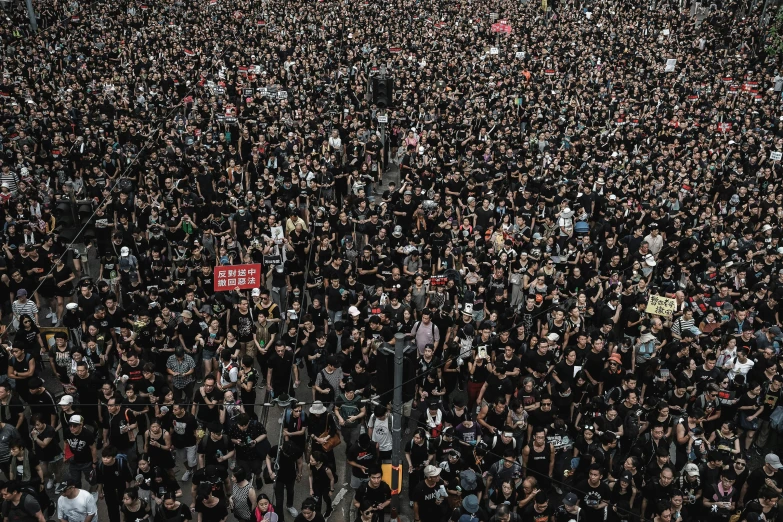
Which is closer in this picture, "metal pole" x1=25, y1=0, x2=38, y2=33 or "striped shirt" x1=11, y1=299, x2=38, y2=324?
"striped shirt" x1=11, y1=299, x2=38, y2=324

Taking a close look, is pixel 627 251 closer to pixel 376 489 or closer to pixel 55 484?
pixel 376 489

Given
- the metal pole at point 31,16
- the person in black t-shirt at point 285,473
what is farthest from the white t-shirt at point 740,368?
the metal pole at point 31,16

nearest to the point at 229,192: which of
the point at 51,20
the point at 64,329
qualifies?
the point at 64,329

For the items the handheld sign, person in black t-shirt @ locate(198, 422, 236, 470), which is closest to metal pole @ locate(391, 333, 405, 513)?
person in black t-shirt @ locate(198, 422, 236, 470)

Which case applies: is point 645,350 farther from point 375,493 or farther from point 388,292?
point 375,493

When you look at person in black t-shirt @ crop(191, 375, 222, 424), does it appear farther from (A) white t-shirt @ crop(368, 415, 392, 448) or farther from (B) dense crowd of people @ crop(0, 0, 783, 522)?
(A) white t-shirt @ crop(368, 415, 392, 448)

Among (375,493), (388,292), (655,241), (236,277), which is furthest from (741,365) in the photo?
(236,277)
